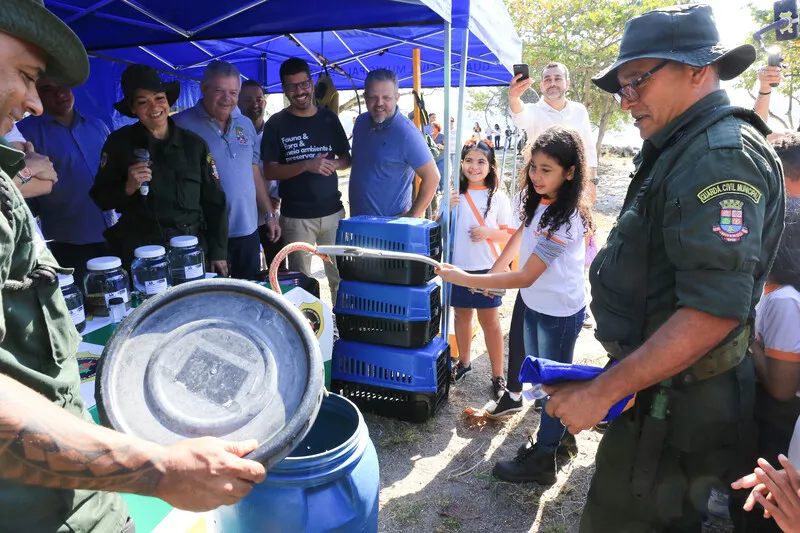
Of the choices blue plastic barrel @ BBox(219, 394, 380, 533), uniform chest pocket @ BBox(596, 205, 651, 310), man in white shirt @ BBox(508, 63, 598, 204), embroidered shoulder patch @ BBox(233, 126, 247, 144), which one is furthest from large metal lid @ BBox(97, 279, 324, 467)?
man in white shirt @ BBox(508, 63, 598, 204)

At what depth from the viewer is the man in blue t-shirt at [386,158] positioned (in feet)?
12.5

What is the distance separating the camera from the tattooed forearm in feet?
2.71

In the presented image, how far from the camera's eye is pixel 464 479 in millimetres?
2875

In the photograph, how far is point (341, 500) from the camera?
168cm

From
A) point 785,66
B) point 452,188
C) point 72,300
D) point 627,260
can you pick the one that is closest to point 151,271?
point 72,300

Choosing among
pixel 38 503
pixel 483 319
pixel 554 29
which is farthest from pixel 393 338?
pixel 554 29

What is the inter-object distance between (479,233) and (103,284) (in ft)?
7.78

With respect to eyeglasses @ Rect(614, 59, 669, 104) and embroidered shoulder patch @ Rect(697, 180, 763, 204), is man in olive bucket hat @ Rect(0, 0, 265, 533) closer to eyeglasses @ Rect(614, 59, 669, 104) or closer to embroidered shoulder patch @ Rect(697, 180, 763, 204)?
embroidered shoulder patch @ Rect(697, 180, 763, 204)

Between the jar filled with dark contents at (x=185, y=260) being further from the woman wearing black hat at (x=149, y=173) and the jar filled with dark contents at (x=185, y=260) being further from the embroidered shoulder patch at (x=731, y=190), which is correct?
the embroidered shoulder patch at (x=731, y=190)

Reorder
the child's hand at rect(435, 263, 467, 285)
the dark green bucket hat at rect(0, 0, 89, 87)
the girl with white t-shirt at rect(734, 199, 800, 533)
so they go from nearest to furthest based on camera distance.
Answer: the dark green bucket hat at rect(0, 0, 89, 87), the girl with white t-shirt at rect(734, 199, 800, 533), the child's hand at rect(435, 263, 467, 285)

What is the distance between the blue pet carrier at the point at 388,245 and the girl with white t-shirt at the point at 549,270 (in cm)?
44

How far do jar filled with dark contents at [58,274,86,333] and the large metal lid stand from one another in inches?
41.1

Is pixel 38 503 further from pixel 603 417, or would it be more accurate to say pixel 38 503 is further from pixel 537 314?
pixel 537 314

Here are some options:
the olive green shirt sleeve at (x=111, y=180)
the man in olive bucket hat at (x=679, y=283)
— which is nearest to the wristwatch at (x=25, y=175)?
the olive green shirt sleeve at (x=111, y=180)
